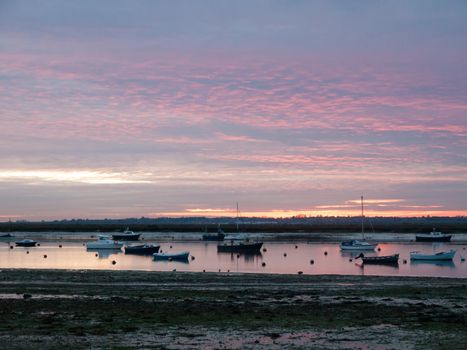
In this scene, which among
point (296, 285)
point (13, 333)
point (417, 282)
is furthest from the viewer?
point (417, 282)

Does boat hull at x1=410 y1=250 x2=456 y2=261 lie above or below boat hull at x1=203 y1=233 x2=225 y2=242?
below

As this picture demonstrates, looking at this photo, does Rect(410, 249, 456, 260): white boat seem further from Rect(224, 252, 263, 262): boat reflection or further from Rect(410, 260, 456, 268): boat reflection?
Rect(224, 252, 263, 262): boat reflection

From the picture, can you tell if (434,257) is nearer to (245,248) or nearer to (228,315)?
(245,248)

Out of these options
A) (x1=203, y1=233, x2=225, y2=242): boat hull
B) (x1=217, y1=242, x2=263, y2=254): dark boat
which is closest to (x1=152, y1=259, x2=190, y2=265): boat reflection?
(x1=217, y1=242, x2=263, y2=254): dark boat

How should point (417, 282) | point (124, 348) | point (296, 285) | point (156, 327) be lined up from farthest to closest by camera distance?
1. point (417, 282)
2. point (296, 285)
3. point (156, 327)
4. point (124, 348)

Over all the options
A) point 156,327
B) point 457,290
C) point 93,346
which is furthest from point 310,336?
point 457,290

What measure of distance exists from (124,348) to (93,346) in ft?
2.88

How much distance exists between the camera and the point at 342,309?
2617 centimetres

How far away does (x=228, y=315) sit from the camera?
2438 cm

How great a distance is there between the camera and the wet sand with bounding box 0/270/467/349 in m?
19.4

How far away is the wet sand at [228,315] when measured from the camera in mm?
19391

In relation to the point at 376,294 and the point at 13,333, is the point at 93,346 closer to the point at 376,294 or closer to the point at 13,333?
the point at 13,333

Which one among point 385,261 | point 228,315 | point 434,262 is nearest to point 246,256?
point 385,261

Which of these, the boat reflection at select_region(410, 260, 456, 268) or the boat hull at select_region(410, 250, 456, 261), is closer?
the boat reflection at select_region(410, 260, 456, 268)
